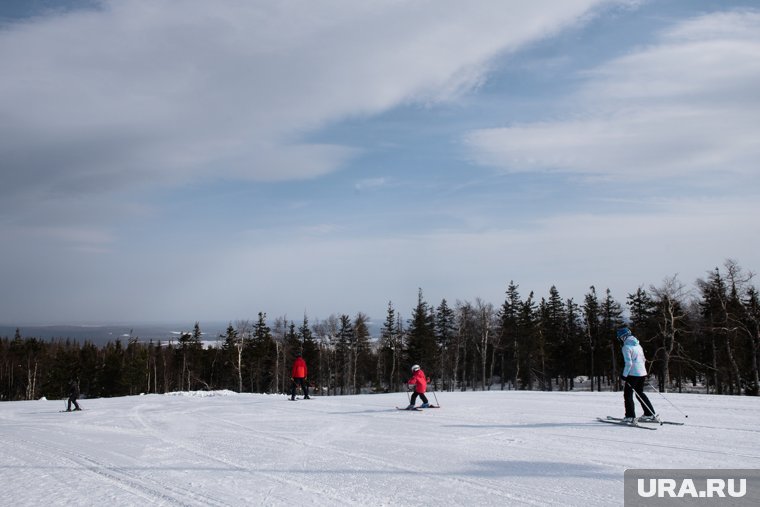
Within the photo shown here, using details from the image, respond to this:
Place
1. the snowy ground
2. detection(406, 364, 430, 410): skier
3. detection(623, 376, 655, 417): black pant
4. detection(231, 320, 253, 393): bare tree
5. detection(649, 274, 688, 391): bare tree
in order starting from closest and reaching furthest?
1. the snowy ground
2. detection(623, 376, 655, 417): black pant
3. detection(406, 364, 430, 410): skier
4. detection(649, 274, 688, 391): bare tree
5. detection(231, 320, 253, 393): bare tree

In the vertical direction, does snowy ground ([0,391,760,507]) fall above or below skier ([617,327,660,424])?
below

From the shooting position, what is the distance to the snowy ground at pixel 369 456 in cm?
618

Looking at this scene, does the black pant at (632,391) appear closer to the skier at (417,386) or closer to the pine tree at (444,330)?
the skier at (417,386)

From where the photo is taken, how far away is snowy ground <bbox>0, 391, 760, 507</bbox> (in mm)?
6184

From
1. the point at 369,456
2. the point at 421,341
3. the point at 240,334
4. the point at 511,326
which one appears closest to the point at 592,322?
the point at 511,326

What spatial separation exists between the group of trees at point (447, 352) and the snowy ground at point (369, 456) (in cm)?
3346

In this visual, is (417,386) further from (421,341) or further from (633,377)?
(421,341)

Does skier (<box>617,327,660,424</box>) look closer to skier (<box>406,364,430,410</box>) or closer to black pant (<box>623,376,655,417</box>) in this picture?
black pant (<box>623,376,655,417</box>)

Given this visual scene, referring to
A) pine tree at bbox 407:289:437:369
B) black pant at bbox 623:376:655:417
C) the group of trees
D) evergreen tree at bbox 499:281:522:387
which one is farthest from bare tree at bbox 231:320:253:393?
black pant at bbox 623:376:655:417

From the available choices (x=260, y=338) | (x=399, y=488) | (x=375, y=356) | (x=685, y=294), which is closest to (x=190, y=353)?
(x=260, y=338)

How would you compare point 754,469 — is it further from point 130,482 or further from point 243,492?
point 130,482

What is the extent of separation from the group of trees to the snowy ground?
3346 centimetres

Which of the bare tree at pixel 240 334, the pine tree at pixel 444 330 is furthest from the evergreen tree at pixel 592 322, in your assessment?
the bare tree at pixel 240 334

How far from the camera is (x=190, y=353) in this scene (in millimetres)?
71875
